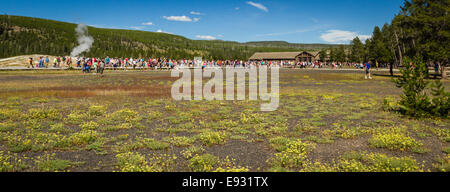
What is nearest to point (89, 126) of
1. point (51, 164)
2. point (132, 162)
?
point (51, 164)

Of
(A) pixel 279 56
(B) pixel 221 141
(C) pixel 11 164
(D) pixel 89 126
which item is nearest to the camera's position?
(C) pixel 11 164

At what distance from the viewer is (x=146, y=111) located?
9.60 meters

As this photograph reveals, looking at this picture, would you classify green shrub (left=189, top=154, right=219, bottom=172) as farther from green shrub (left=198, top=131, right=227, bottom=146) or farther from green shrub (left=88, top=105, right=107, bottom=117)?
green shrub (left=88, top=105, right=107, bottom=117)

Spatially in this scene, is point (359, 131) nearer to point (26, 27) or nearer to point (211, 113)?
point (211, 113)

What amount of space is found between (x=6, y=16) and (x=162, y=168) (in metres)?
206

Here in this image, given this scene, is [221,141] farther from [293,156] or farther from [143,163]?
[143,163]

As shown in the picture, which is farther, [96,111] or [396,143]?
[96,111]

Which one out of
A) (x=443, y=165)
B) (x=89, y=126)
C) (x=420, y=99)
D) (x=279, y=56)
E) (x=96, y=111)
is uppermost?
(x=279, y=56)

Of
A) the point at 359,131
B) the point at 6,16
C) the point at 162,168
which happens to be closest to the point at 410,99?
the point at 359,131

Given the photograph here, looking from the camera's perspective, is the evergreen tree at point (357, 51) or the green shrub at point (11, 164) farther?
the evergreen tree at point (357, 51)

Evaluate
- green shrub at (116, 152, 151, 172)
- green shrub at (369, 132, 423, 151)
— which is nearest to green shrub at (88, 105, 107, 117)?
green shrub at (116, 152, 151, 172)

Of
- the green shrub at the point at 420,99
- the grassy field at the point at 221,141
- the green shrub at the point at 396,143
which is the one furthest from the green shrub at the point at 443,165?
the green shrub at the point at 420,99

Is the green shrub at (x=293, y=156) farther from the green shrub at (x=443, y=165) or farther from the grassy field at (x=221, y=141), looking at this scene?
the green shrub at (x=443, y=165)
